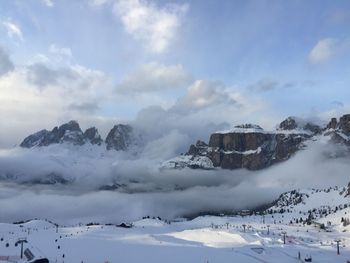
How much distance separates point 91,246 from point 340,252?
71.9 metres

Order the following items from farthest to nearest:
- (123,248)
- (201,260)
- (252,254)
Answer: (123,248)
(252,254)
(201,260)

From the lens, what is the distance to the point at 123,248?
151m

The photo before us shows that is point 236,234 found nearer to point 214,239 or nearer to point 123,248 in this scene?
point 214,239

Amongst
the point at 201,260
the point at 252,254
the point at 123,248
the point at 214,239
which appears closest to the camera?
the point at 201,260

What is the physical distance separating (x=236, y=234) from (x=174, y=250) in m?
51.0

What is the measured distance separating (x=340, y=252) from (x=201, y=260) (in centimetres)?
5049

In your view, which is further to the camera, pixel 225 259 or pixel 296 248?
pixel 296 248

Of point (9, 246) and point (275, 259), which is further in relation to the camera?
point (9, 246)

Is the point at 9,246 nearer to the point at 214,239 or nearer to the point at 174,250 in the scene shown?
the point at 174,250

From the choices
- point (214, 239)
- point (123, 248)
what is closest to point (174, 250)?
point (123, 248)

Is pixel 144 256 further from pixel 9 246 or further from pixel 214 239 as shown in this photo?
pixel 214 239

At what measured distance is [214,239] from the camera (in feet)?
625

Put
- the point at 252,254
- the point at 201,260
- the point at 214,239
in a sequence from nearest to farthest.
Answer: the point at 201,260 < the point at 252,254 < the point at 214,239

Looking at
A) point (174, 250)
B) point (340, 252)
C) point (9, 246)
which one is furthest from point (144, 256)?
point (340, 252)
